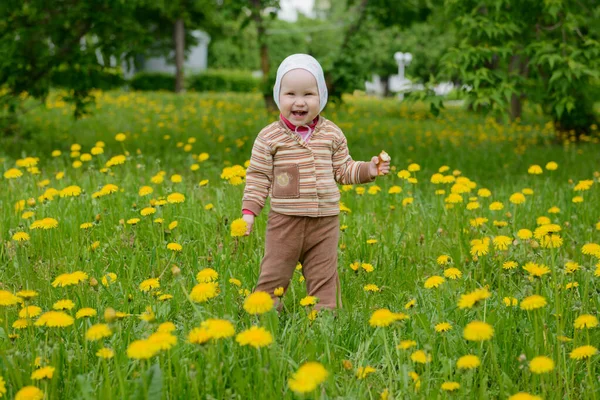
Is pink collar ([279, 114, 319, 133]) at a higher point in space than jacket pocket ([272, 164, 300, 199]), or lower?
higher

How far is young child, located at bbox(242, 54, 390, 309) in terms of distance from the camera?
252cm

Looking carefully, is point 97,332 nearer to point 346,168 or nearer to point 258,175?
point 258,175

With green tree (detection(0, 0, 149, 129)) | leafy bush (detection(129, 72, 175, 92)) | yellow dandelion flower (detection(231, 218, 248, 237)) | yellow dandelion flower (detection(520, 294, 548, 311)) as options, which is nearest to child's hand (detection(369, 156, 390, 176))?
yellow dandelion flower (detection(231, 218, 248, 237))

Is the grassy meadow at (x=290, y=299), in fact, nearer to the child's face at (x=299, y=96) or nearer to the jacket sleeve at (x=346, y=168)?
the jacket sleeve at (x=346, y=168)

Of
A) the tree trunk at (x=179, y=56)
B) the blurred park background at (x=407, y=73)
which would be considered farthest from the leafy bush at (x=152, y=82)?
the blurred park background at (x=407, y=73)

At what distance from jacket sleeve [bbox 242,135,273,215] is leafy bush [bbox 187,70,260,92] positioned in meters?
22.5

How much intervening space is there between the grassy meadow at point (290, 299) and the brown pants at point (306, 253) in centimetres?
10

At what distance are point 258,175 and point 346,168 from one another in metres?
0.35

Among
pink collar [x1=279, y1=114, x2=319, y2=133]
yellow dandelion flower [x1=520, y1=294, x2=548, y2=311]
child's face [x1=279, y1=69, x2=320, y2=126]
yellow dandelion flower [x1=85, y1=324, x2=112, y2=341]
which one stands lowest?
yellow dandelion flower [x1=85, y1=324, x2=112, y2=341]

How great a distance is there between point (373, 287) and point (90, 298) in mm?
1092

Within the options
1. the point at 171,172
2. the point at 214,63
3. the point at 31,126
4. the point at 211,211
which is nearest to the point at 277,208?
the point at 211,211

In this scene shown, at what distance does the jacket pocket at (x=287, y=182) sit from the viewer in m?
2.55

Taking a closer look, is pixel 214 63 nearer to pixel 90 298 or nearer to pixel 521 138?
pixel 521 138

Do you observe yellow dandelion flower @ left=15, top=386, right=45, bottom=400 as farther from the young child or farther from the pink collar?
the pink collar
